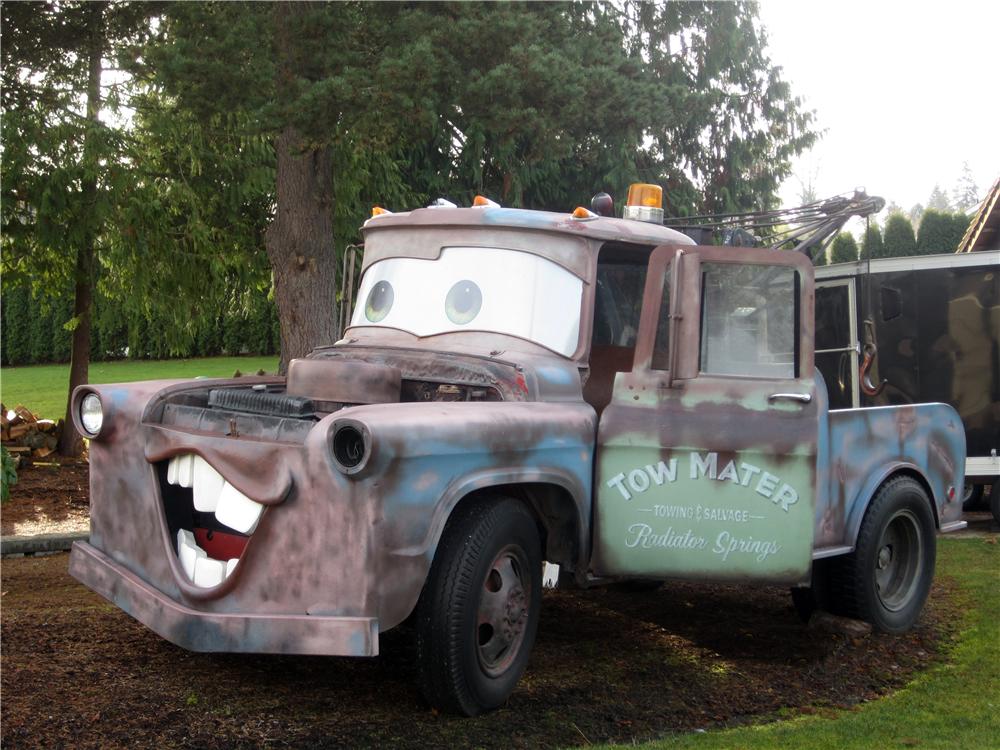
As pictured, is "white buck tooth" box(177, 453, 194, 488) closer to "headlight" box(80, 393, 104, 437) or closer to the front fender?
"headlight" box(80, 393, 104, 437)

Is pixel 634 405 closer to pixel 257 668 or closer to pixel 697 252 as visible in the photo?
pixel 697 252

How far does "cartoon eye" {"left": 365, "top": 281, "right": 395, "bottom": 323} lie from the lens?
6.32 m

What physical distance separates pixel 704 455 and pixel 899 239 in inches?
769

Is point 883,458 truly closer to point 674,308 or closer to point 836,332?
point 674,308

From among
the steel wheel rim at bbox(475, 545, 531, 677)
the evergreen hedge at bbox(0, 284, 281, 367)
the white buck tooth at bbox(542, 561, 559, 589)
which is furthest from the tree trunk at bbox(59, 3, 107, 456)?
the evergreen hedge at bbox(0, 284, 281, 367)

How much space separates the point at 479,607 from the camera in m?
4.92

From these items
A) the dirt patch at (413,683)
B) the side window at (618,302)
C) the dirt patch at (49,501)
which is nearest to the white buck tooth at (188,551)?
the dirt patch at (413,683)

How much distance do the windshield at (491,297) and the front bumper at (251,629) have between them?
1.90 metres

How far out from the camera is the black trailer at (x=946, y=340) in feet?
36.3

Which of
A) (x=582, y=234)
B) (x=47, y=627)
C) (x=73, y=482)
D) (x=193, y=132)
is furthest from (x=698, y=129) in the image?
(x=47, y=627)

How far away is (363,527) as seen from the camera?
174 inches

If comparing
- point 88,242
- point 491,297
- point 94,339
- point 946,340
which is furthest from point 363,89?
point 94,339

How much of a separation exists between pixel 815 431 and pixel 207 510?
108 inches

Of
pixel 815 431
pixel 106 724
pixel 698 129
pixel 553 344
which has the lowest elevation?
pixel 106 724
